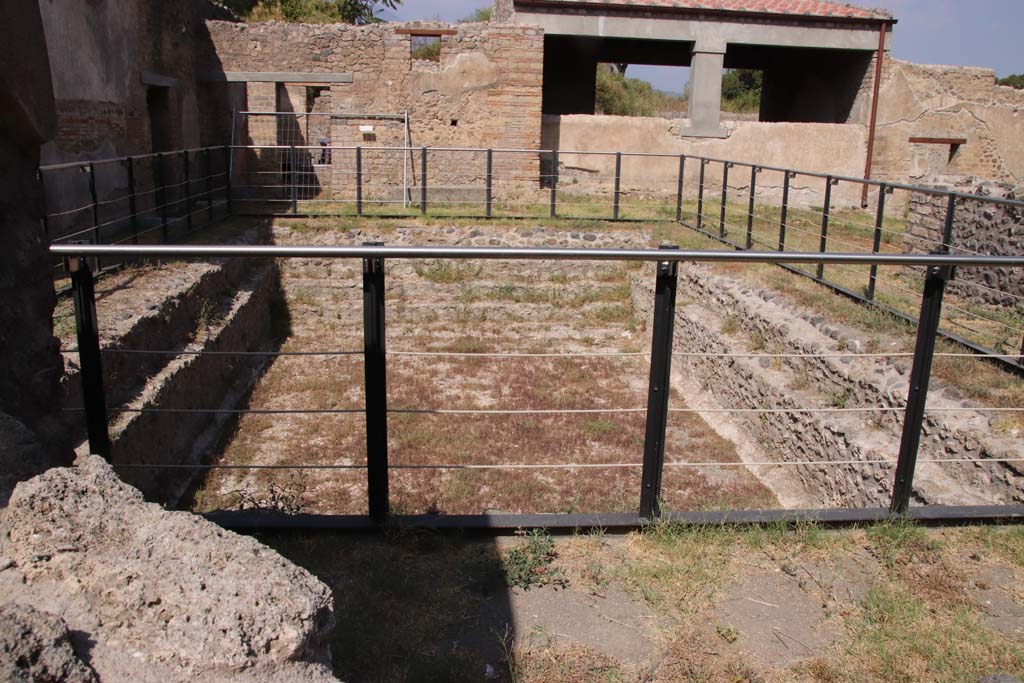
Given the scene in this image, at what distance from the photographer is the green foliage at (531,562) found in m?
2.62

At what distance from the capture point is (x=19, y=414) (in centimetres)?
226

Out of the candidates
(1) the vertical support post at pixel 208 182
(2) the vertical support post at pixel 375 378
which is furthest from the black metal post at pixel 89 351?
(1) the vertical support post at pixel 208 182

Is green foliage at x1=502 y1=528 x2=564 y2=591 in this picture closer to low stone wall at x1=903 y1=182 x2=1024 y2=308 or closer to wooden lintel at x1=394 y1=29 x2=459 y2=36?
low stone wall at x1=903 y1=182 x2=1024 y2=308

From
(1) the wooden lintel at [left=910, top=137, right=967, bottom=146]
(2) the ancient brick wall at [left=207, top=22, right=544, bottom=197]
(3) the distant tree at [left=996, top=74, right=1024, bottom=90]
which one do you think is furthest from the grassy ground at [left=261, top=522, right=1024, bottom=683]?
(3) the distant tree at [left=996, top=74, right=1024, bottom=90]

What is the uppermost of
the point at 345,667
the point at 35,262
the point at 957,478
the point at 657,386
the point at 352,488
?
the point at 35,262

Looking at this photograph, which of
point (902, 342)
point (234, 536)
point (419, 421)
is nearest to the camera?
point (234, 536)

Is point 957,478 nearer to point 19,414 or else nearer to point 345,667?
point 345,667

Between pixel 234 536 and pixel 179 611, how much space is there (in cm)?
21

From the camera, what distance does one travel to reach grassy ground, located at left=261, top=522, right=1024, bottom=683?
2.25m

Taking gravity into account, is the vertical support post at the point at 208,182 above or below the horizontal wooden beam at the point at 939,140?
below

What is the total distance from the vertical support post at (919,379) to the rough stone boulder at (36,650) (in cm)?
272

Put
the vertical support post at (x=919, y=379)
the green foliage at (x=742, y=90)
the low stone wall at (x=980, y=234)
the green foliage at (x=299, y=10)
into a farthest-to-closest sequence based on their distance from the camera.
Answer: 1. the green foliage at (x=742, y=90)
2. the green foliage at (x=299, y=10)
3. the low stone wall at (x=980, y=234)
4. the vertical support post at (x=919, y=379)

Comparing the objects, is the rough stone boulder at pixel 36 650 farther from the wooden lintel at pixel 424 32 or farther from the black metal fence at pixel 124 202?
the wooden lintel at pixel 424 32

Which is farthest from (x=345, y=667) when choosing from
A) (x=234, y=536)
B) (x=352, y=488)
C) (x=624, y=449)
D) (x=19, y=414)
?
(x=624, y=449)
